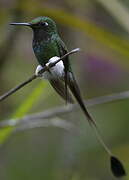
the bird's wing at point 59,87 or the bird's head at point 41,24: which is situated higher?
the bird's head at point 41,24

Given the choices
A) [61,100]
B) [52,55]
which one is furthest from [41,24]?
[61,100]

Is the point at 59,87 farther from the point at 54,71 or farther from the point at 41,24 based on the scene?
the point at 41,24

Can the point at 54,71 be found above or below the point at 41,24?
below

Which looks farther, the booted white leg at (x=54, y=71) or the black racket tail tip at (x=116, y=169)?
the black racket tail tip at (x=116, y=169)

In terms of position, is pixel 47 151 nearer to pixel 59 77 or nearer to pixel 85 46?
pixel 85 46

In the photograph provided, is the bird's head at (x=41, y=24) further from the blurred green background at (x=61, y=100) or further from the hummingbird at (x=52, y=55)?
the blurred green background at (x=61, y=100)

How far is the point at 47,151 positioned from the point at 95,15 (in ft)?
2.68

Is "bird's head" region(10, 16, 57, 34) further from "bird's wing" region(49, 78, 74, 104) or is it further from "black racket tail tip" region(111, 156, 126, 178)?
"black racket tail tip" region(111, 156, 126, 178)

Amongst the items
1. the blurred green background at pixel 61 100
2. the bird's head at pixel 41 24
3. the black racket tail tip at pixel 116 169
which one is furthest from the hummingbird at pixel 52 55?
the blurred green background at pixel 61 100

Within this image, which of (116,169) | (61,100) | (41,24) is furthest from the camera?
(61,100)

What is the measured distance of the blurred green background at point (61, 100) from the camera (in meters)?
2.50

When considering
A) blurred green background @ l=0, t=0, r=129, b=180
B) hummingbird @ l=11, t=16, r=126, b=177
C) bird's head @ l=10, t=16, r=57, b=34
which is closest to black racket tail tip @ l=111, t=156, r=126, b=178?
hummingbird @ l=11, t=16, r=126, b=177

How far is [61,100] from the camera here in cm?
317

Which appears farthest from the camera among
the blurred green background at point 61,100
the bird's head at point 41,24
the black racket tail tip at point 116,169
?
the blurred green background at point 61,100
